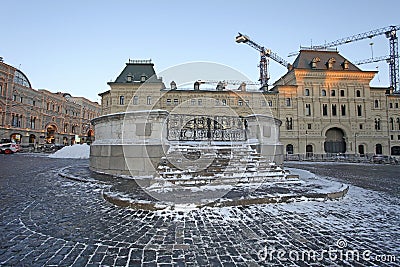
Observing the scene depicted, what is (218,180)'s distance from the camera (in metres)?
7.75

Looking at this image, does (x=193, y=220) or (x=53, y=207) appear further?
(x=53, y=207)

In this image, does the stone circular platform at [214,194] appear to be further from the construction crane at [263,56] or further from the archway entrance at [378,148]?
the construction crane at [263,56]

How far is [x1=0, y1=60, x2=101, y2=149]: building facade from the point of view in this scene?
1988 inches

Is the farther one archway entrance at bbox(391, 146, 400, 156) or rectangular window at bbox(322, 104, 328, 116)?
archway entrance at bbox(391, 146, 400, 156)

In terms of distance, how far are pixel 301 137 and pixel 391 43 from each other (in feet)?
163

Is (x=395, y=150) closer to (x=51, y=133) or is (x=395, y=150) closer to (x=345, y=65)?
(x=345, y=65)

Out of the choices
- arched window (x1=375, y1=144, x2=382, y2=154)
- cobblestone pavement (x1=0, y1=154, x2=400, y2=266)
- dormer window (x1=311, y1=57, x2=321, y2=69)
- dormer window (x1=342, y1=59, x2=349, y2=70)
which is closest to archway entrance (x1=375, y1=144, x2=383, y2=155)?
arched window (x1=375, y1=144, x2=382, y2=154)

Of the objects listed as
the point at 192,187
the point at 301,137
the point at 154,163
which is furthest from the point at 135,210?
the point at 301,137

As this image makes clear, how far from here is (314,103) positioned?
4997 centimetres

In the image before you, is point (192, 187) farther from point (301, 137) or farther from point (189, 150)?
point (301, 137)

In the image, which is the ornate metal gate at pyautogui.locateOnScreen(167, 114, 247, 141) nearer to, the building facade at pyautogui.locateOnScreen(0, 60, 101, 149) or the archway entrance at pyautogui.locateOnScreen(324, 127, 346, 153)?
the archway entrance at pyautogui.locateOnScreen(324, 127, 346, 153)

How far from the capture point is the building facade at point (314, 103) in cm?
4894

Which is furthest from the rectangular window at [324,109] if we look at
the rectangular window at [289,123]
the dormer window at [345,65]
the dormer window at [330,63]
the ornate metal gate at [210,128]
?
the ornate metal gate at [210,128]

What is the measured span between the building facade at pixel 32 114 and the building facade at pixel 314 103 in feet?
59.6
